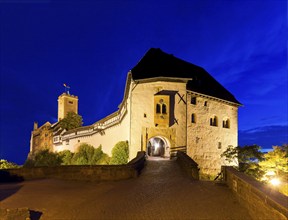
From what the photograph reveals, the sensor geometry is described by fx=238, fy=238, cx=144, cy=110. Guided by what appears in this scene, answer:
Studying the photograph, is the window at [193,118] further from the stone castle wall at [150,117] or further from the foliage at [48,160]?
the foliage at [48,160]

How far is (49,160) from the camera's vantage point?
3703 cm

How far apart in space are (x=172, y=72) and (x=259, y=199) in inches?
662

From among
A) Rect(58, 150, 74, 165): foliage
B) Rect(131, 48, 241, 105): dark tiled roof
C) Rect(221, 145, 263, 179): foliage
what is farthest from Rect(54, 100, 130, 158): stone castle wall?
Rect(221, 145, 263, 179): foliage

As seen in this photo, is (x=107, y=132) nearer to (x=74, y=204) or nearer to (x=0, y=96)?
(x=74, y=204)

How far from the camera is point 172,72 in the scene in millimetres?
21484

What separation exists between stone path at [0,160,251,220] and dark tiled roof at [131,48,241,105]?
39.0 feet

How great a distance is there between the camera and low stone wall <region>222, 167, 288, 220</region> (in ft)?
15.3

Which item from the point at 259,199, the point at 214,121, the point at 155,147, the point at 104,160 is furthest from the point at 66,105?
the point at 259,199

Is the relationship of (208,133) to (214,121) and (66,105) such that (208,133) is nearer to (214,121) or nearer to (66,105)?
(214,121)

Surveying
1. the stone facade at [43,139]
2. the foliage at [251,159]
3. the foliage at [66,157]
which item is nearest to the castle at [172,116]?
the foliage at [251,159]

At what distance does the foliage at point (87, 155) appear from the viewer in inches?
1076

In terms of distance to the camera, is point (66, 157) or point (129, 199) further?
point (66, 157)

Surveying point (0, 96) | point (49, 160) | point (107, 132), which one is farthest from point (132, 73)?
point (0, 96)

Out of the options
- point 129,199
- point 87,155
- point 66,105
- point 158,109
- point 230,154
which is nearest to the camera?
point 129,199
